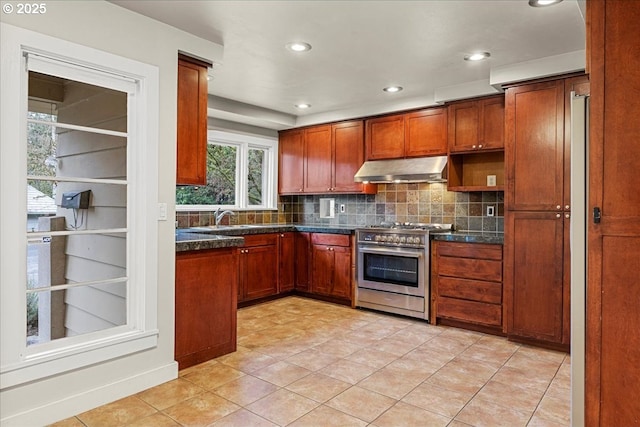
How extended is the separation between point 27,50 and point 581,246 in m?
2.91

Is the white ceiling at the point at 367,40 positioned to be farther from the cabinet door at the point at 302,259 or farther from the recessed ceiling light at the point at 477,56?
the cabinet door at the point at 302,259

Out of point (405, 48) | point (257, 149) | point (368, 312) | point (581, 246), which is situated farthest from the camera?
point (257, 149)

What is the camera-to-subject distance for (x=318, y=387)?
8.63 feet

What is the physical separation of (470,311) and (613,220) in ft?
7.49

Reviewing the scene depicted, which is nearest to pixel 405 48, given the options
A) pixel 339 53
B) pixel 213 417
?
pixel 339 53

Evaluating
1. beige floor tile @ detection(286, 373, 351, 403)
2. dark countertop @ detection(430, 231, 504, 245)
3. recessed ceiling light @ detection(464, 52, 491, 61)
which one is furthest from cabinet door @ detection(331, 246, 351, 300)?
recessed ceiling light @ detection(464, 52, 491, 61)

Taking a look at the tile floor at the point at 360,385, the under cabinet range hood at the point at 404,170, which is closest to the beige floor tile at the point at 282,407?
the tile floor at the point at 360,385

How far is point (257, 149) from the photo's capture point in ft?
19.0

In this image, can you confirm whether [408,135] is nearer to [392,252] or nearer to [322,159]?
[322,159]

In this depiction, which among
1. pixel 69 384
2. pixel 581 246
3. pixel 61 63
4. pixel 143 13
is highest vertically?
pixel 143 13

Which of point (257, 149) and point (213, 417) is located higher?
point (257, 149)

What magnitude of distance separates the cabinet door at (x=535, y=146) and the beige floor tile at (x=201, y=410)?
9.17 ft

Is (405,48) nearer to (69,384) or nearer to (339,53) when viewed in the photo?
(339,53)

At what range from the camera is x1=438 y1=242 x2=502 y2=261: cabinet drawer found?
3.70 meters
